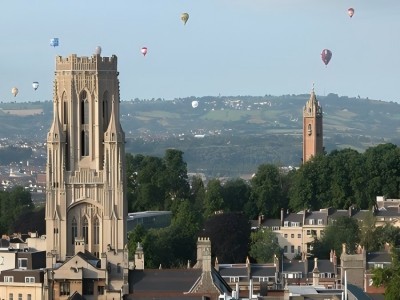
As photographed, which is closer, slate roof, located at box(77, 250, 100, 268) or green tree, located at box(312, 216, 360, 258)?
slate roof, located at box(77, 250, 100, 268)

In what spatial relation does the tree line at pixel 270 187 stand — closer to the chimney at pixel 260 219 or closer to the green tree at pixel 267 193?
the green tree at pixel 267 193

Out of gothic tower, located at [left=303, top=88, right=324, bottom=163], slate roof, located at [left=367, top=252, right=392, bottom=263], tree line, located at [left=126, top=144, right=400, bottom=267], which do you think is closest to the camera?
slate roof, located at [left=367, top=252, right=392, bottom=263]

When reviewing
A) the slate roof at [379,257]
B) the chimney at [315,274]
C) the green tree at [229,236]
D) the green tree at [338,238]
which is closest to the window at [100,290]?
the chimney at [315,274]

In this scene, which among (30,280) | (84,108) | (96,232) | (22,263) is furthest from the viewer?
(84,108)

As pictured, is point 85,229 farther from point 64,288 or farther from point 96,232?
point 64,288

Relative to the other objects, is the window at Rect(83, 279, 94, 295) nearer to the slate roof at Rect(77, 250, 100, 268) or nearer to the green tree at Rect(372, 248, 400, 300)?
the slate roof at Rect(77, 250, 100, 268)

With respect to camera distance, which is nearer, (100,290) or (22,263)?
(100,290)

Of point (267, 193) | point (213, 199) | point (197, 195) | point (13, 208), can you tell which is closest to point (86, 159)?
point (213, 199)

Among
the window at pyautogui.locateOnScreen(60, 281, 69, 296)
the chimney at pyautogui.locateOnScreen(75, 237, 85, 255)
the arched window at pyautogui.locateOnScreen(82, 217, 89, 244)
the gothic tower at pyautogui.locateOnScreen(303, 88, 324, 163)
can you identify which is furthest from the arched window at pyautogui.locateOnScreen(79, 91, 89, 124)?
the gothic tower at pyautogui.locateOnScreen(303, 88, 324, 163)
